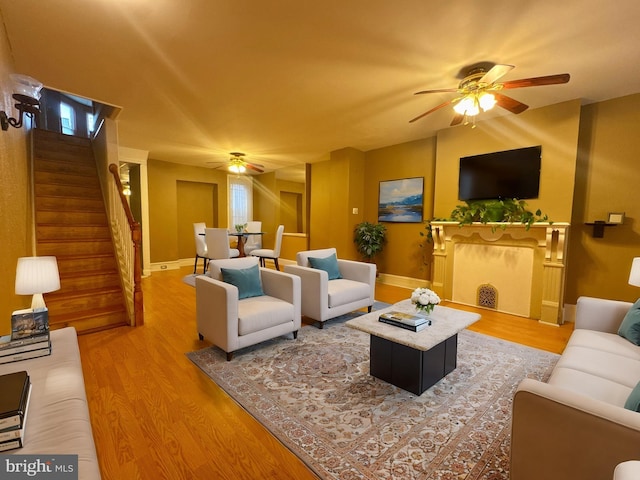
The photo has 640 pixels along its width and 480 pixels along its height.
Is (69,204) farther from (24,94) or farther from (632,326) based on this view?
(632,326)

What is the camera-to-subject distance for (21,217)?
2.71 metres

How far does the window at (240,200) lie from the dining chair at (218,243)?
256cm

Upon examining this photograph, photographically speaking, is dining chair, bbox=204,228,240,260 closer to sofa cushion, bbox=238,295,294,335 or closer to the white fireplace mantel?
sofa cushion, bbox=238,295,294,335

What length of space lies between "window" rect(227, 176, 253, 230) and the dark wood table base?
22.0 feet

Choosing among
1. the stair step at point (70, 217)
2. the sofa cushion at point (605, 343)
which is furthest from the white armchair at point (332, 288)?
the stair step at point (70, 217)

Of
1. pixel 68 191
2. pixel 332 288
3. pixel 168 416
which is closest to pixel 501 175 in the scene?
pixel 332 288

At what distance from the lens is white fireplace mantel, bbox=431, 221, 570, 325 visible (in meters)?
3.50

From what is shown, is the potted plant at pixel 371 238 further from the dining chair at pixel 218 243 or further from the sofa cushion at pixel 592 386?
the sofa cushion at pixel 592 386

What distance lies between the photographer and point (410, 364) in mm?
2080

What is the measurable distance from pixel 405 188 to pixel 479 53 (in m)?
2.84

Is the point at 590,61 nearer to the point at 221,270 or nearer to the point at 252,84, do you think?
the point at 252,84

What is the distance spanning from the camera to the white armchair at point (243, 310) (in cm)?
245

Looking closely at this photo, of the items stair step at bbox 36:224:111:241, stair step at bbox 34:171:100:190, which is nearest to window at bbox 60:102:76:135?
→ stair step at bbox 34:171:100:190

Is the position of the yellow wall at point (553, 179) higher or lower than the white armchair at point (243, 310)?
higher
